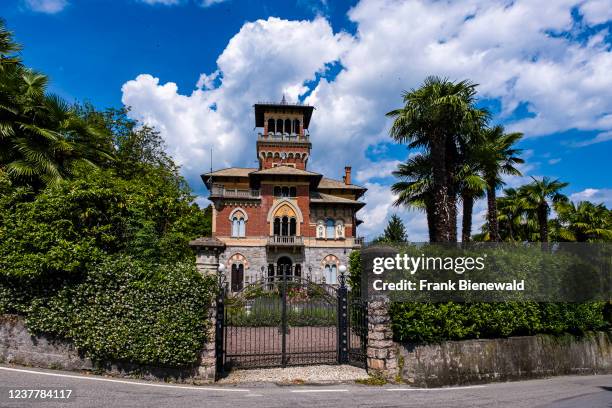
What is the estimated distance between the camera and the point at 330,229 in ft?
114

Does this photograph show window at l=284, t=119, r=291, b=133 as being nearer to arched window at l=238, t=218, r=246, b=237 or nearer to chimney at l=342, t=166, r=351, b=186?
chimney at l=342, t=166, r=351, b=186

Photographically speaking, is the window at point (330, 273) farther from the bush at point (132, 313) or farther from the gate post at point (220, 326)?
the bush at point (132, 313)

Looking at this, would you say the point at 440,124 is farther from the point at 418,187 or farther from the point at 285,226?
the point at 285,226

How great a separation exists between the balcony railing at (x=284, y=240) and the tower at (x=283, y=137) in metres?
8.95

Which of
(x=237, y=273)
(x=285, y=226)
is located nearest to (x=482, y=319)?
(x=285, y=226)

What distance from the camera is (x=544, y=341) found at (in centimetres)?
Answer: 1184

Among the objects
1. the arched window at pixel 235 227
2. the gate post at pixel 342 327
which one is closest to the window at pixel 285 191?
the arched window at pixel 235 227

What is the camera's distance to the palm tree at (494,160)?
1603 cm

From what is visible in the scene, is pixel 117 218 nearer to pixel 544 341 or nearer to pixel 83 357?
pixel 83 357

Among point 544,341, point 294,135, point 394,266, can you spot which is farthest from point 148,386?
point 294,135

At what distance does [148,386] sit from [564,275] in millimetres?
12133

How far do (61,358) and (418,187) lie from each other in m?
13.1

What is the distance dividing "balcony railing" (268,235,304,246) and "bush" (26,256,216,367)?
2353cm

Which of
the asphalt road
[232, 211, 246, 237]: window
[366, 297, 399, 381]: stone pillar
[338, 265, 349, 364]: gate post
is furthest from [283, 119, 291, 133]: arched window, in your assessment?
the asphalt road
